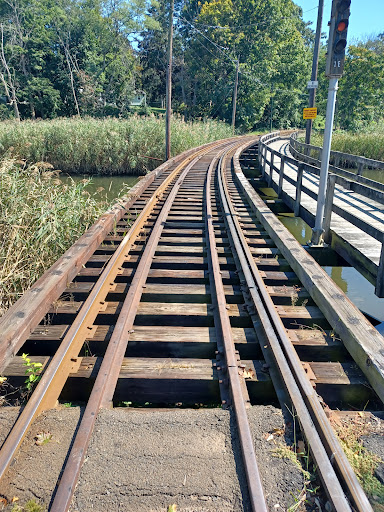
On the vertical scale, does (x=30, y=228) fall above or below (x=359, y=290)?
above

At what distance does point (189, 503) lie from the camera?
1965 millimetres

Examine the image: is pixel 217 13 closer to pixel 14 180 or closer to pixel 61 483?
pixel 14 180

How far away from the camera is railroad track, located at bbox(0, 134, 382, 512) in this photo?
2330mm

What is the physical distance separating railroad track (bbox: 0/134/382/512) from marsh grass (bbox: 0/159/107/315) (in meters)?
0.76

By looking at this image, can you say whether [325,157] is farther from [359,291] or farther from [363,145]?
[363,145]

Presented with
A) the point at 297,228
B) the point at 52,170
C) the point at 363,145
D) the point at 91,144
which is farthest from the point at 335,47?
the point at 363,145

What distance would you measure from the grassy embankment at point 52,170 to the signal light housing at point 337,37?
435 cm

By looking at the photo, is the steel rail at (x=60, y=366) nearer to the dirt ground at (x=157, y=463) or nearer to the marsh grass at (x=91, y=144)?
the dirt ground at (x=157, y=463)

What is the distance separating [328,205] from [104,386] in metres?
4.81

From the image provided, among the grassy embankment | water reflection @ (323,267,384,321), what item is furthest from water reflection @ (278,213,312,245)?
the grassy embankment

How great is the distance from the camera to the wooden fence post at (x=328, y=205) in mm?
6250

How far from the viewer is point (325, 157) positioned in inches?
243

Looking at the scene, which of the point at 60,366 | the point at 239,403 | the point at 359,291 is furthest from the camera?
the point at 359,291

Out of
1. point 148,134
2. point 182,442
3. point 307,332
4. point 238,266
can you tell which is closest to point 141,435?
point 182,442
